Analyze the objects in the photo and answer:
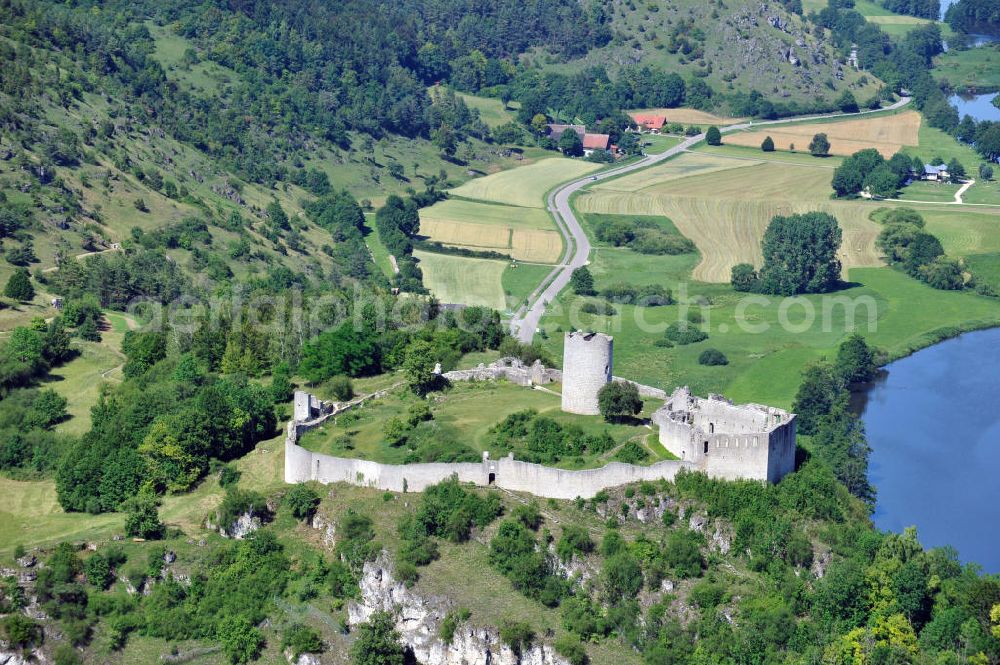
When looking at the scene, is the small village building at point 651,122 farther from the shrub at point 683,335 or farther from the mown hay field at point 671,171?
the shrub at point 683,335

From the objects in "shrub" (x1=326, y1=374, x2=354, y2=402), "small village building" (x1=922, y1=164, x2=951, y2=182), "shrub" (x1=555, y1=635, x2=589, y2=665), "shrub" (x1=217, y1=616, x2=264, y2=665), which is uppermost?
"shrub" (x1=326, y1=374, x2=354, y2=402)

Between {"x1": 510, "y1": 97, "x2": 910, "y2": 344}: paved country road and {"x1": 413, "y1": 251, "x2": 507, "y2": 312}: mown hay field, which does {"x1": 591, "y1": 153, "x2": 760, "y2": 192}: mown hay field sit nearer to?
{"x1": 510, "y1": 97, "x2": 910, "y2": 344}: paved country road

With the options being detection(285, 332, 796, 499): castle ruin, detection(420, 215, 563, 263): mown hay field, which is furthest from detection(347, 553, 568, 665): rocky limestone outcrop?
detection(420, 215, 563, 263): mown hay field

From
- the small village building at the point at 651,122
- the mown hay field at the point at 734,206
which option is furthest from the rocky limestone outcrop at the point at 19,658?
the small village building at the point at 651,122

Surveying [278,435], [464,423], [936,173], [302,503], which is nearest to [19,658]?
[302,503]

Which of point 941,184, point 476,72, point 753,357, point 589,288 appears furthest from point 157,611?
point 476,72

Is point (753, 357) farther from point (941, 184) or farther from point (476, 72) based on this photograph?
point (476, 72)
